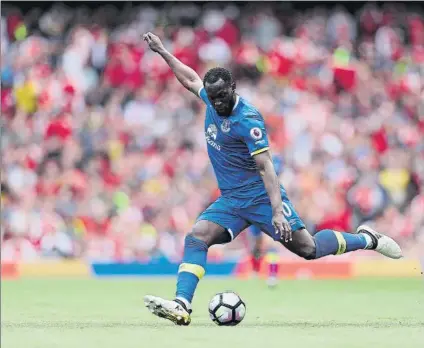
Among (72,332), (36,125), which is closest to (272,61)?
(36,125)

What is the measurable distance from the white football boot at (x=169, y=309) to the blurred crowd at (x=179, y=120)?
852 centimetres

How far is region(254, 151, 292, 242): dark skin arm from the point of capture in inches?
351

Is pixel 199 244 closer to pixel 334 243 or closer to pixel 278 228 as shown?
pixel 278 228

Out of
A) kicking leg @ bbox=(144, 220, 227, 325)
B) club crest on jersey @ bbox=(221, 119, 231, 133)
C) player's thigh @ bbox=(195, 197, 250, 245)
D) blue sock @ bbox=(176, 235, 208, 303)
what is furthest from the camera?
player's thigh @ bbox=(195, 197, 250, 245)

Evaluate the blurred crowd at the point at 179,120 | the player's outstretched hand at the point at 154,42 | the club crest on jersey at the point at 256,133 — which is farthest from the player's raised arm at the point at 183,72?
the blurred crowd at the point at 179,120

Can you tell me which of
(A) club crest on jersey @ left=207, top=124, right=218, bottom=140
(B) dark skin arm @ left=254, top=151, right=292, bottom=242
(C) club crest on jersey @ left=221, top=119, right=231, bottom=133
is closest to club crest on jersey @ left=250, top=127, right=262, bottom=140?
(B) dark skin arm @ left=254, top=151, right=292, bottom=242

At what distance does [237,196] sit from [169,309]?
1.33 m

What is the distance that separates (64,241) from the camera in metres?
17.4

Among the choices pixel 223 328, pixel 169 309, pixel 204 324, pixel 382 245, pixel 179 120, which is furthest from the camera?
pixel 179 120

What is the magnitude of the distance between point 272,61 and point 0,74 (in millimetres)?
4724

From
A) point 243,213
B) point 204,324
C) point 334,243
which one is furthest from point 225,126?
point 204,324

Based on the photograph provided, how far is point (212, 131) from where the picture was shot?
9297 mm

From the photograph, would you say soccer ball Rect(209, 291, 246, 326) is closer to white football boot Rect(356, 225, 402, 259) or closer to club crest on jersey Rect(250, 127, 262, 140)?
club crest on jersey Rect(250, 127, 262, 140)

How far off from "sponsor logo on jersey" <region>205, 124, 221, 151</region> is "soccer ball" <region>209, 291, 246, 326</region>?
1225 millimetres
